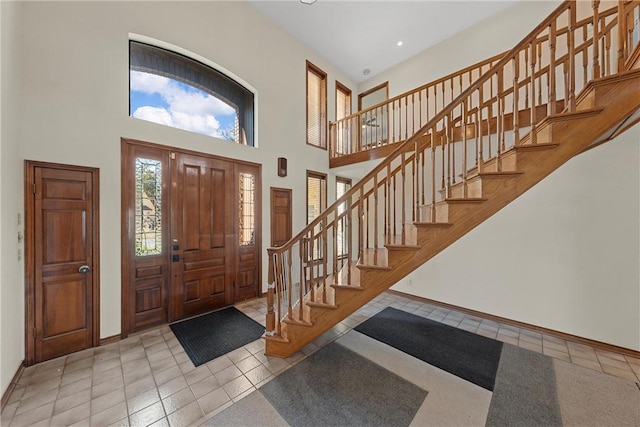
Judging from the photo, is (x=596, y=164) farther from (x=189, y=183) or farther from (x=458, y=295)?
(x=189, y=183)

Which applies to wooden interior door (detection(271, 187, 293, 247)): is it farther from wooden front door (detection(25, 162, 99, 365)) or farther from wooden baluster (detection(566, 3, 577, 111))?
wooden baluster (detection(566, 3, 577, 111))

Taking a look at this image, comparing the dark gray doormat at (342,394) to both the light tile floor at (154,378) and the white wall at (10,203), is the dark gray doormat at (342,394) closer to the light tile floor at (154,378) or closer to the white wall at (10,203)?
the light tile floor at (154,378)

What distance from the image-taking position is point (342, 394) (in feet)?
6.49

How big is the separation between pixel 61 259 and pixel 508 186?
4484 millimetres

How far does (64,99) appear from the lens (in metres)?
2.47

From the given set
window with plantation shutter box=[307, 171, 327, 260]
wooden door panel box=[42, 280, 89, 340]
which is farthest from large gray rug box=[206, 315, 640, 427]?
window with plantation shutter box=[307, 171, 327, 260]

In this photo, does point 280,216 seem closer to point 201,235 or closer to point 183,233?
point 201,235

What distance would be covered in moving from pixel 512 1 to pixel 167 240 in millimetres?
6973

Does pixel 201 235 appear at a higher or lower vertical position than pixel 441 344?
higher

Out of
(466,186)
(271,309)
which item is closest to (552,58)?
(466,186)

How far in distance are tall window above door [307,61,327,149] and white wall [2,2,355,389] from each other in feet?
5.61

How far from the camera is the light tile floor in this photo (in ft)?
5.77

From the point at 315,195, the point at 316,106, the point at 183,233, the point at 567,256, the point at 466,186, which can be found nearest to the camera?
the point at 466,186

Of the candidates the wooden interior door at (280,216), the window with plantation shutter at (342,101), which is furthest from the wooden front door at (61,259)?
the window with plantation shutter at (342,101)
